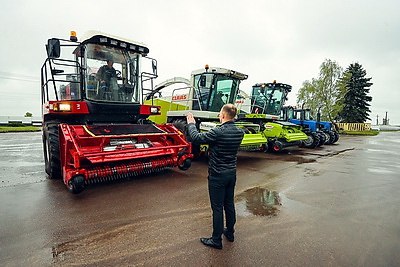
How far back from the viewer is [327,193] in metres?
4.66

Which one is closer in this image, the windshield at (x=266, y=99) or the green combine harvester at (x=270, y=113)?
the green combine harvester at (x=270, y=113)

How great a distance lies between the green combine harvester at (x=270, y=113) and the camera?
32.0ft

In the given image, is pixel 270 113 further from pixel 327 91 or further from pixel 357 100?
pixel 357 100

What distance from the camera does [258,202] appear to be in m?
4.06

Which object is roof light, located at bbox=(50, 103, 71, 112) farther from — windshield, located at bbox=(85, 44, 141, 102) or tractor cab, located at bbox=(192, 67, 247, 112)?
tractor cab, located at bbox=(192, 67, 247, 112)

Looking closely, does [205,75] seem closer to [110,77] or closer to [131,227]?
[110,77]

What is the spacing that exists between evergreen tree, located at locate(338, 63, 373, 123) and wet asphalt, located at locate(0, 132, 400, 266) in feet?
106

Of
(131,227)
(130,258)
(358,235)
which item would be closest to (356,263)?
(358,235)

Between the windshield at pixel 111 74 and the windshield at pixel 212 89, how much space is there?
2.63 m

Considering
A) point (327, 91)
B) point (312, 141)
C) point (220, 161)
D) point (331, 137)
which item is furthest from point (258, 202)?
point (327, 91)

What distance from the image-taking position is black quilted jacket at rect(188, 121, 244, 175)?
8.45ft

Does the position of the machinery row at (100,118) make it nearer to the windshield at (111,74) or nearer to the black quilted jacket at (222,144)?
the windshield at (111,74)

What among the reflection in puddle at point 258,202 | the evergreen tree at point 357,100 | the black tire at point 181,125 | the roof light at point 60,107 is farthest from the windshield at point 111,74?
the evergreen tree at point 357,100

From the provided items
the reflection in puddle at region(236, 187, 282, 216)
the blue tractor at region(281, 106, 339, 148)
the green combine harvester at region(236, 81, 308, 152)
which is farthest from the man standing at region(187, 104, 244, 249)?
the blue tractor at region(281, 106, 339, 148)
